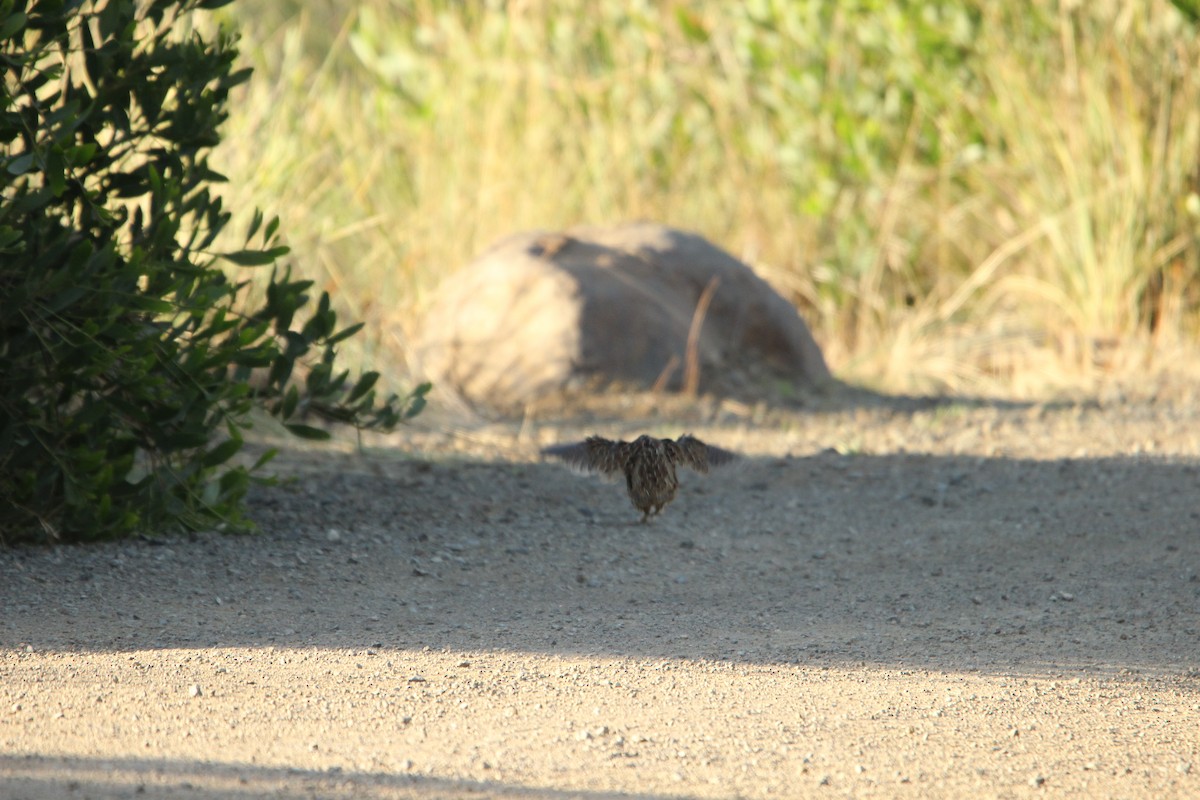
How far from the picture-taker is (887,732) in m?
2.97

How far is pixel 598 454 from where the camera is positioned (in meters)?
4.70

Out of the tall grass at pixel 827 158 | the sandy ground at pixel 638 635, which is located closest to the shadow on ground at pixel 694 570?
the sandy ground at pixel 638 635

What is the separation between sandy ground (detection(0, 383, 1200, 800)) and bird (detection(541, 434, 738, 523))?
190 mm

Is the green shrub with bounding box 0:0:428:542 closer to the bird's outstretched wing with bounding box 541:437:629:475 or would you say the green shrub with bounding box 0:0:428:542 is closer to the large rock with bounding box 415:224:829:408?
the bird's outstretched wing with bounding box 541:437:629:475

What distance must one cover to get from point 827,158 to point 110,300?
6395 millimetres

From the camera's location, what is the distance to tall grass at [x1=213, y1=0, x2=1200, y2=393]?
26.1 feet

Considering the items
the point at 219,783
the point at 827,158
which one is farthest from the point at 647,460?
the point at 827,158

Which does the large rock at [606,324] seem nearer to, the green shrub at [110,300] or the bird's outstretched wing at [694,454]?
the bird's outstretched wing at [694,454]

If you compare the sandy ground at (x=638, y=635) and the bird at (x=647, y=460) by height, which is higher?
the bird at (x=647, y=460)

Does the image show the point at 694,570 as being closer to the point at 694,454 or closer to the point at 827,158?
the point at 694,454

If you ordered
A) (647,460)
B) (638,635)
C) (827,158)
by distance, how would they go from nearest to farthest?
(638,635)
(647,460)
(827,158)

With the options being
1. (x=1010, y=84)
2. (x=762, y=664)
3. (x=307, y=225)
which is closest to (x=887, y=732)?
(x=762, y=664)

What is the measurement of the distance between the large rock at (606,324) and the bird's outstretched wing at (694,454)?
89.8 inches

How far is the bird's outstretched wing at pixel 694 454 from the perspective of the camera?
462cm
